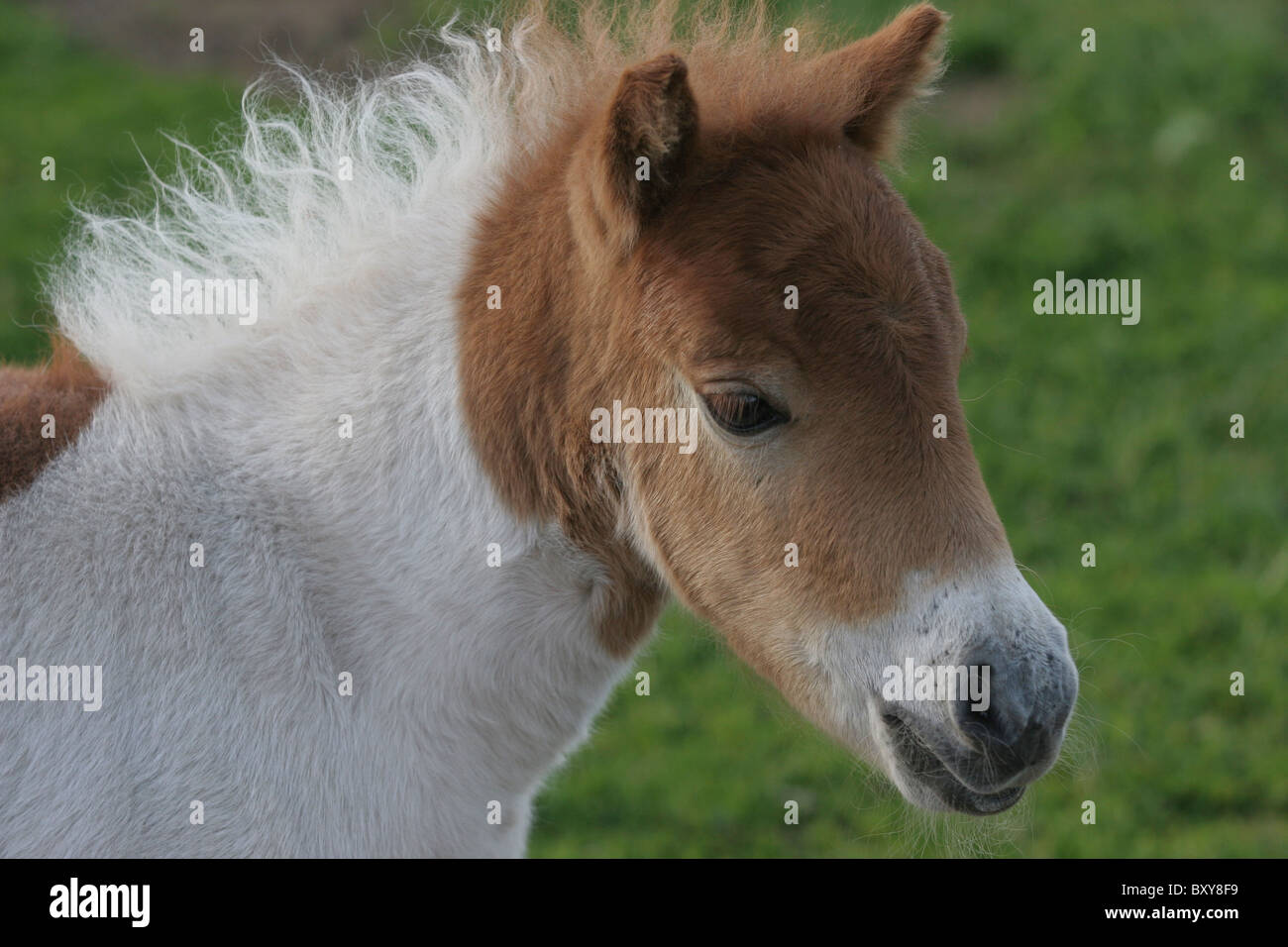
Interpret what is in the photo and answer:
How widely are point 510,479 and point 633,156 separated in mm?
848

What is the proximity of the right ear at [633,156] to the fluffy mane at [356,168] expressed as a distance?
0.31m

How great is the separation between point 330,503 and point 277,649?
390 millimetres

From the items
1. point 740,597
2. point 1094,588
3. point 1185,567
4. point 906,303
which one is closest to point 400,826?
point 740,597

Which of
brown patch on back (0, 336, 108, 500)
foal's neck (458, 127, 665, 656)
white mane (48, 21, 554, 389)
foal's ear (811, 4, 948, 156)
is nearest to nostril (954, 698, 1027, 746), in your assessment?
foal's neck (458, 127, 665, 656)

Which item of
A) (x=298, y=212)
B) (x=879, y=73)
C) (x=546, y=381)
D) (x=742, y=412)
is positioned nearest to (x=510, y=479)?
(x=546, y=381)

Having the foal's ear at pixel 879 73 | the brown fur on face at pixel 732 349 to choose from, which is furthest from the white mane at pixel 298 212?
the foal's ear at pixel 879 73

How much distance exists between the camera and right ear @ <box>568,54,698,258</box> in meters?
2.96

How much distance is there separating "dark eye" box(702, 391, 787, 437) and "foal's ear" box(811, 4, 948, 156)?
2.80 ft

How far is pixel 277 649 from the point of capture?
3.17m

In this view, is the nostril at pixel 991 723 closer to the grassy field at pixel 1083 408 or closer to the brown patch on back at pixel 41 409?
the grassy field at pixel 1083 408

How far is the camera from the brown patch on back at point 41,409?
10.5 ft

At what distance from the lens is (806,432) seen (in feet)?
10.0
